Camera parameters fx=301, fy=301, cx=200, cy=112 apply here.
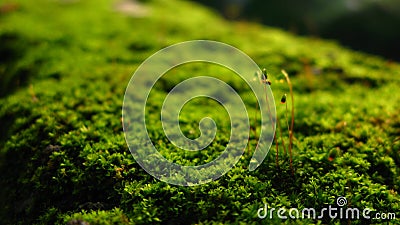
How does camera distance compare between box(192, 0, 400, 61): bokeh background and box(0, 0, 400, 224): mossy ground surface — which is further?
box(192, 0, 400, 61): bokeh background

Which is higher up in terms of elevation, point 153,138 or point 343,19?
point 343,19

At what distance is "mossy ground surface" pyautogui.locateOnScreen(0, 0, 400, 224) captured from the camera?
4664 mm

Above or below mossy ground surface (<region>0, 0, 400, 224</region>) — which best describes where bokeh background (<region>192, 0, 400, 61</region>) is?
above

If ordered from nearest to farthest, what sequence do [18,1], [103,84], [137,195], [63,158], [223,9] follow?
[137,195] < [63,158] < [103,84] < [18,1] < [223,9]

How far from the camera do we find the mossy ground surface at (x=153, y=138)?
4664mm

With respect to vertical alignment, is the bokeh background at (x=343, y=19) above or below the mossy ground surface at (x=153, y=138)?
above

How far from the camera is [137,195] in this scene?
470cm

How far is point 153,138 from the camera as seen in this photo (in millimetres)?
5883

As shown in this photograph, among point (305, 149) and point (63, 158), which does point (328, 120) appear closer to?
point (305, 149)

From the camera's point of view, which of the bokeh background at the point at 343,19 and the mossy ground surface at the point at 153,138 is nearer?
the mossy ground surface at the point at 153,138

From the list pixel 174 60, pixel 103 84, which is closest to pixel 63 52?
pixel 103 84

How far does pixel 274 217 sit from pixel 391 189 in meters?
2.21

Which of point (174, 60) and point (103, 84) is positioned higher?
point (174, 60)

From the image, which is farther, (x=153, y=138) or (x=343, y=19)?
(x=343, y=19)
